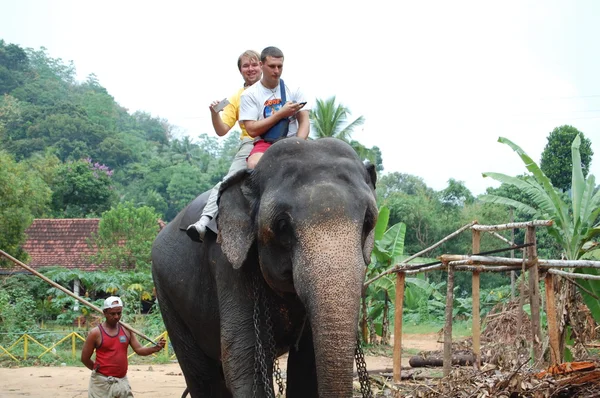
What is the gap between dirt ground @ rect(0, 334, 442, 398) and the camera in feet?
41.7

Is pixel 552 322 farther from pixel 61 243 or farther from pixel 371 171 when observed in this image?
pixel 61 243

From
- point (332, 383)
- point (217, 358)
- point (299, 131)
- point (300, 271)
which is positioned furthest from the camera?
point (217, 358)

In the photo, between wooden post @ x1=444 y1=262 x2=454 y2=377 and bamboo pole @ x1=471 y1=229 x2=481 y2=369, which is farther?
bamboo pole @ x1=471 y1=229 x2=481 y2=369

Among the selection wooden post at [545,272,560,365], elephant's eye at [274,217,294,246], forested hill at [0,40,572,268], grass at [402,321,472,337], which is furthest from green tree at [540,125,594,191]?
elephant's eye at [274,217,294,246]

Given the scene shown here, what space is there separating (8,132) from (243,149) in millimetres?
60296

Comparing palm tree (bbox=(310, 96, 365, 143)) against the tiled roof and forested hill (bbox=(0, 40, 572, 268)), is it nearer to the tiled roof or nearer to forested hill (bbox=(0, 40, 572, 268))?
forested hill (bbox=(0, 40, 572, 268))

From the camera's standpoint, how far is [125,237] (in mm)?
30734

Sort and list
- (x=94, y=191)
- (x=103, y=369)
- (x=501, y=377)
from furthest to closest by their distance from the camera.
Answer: (x=94, y=191)
(x=103, y=369)
(x=501, y=377)

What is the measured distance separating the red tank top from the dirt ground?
200 inches

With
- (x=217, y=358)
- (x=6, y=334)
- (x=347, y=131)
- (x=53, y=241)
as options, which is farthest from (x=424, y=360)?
(x=53, y=241)

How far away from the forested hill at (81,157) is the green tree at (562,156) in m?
18.4

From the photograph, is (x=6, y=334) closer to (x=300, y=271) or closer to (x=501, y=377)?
(x=501, y=377)

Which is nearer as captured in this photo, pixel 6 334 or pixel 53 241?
pixel 6 334

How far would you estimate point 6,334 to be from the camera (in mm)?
19500
